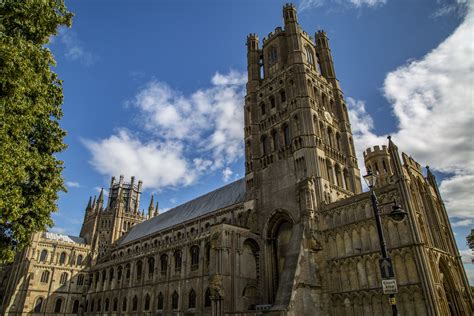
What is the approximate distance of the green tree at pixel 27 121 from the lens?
1418cm

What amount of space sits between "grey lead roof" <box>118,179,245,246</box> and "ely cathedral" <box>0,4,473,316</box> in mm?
378

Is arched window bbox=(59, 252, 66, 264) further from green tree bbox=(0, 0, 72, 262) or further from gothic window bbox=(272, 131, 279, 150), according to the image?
green tree bbox=(0, 0, 72, 262)

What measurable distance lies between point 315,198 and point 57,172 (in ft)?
67.5

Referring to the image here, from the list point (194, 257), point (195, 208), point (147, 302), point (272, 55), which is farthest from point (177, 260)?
point (272, 55)

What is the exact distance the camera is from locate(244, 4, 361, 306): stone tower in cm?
2803

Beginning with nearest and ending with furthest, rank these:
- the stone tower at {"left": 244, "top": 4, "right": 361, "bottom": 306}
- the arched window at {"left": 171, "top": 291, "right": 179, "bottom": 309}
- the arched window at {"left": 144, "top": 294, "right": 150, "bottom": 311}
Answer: the stone tower at {"left": 244, "top": 4, "right": 361, "bottom": 306}, the arched window at {"left": 171, "top": 291, "right": 179, "bottom": 309}, the arched window at {"left": 144, "top": 294, "right": 150, "bottom": 311}

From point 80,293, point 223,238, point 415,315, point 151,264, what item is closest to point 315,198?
point 223,238

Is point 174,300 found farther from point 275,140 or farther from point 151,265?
point 275,140

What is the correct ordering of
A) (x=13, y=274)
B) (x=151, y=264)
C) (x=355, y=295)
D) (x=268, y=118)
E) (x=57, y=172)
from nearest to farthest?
(x=57, y=172) → (x=355, y=295) → (x=268, y=118) → (x=151, y=264) → (x=13, y=274)

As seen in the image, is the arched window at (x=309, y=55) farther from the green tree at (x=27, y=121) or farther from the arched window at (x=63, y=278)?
the arched window at (x=63, y=278)

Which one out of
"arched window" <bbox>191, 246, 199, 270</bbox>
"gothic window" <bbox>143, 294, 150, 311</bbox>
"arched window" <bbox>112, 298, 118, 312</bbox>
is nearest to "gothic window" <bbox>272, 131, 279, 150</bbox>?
"arched window" <bbox>191, 246, 199, 270</bbox>

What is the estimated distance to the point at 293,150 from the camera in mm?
33281

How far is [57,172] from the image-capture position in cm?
1836

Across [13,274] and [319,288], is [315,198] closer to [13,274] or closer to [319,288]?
[319,288]
